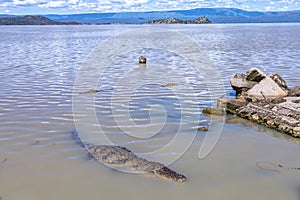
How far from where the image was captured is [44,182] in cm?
739

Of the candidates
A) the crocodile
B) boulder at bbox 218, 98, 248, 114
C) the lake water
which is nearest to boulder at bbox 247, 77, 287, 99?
boulder at bbox 218, 98, 248, 114

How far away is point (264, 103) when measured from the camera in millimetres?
12930

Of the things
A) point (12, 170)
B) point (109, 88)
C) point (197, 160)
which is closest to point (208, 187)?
point (197, 160)

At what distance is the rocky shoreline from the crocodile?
14.8ft

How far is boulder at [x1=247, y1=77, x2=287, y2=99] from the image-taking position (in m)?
14.3

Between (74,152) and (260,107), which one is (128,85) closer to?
(260,107)

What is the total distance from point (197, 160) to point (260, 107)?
15.2 ft

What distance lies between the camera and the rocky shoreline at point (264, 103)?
11062 mm

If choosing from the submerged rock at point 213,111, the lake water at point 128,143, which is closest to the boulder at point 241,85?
the lake water at point 128,143

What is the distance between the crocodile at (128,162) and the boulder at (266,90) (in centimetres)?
730

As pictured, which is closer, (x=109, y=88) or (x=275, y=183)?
(x=275, y=183)

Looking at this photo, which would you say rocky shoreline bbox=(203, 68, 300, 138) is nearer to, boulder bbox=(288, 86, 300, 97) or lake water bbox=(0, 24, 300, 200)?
boulder bbox=(288, 86, 300, 97)

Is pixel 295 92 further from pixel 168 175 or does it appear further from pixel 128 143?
pixel 168 175

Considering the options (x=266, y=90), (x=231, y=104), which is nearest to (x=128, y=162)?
(x=231, y=104)
